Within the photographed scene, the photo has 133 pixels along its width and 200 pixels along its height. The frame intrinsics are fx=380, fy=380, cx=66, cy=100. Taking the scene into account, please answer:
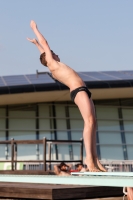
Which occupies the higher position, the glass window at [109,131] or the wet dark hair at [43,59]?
the glass window at [109,131]

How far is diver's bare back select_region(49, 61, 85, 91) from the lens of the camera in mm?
3848

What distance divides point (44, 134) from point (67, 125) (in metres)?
1.49

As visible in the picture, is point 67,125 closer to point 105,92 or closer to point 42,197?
point 105,92

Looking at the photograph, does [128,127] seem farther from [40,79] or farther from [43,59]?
[43,59]

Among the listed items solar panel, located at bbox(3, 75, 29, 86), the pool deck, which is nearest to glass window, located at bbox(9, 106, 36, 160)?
solar panel, located at bbox(3, 75, 29, 86)

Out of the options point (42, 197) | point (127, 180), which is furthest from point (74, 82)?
point (127, 180)

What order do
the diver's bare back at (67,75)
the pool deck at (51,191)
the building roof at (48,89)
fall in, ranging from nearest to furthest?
the pool deck at (51,191) < the diver's bare back at (67,75) < the building roof at (48,89)

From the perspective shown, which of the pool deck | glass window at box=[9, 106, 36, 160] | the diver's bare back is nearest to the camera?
the pool deck

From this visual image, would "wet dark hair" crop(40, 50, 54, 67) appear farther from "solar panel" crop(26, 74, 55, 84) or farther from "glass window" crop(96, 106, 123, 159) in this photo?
"glass window" crop(96, 106, 123, 159)

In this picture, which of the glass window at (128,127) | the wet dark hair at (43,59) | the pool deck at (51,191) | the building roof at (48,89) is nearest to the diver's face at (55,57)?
the wet dark hair at (43,59)

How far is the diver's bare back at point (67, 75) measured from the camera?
3.85m

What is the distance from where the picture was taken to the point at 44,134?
22000 mm

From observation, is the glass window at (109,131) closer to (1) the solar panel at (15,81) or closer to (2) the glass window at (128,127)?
(2) the glass window at (128,127)

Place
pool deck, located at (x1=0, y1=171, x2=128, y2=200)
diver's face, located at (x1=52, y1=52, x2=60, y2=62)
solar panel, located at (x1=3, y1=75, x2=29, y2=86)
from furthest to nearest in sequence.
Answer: solar panel, located at (x1=3, y1=75, x2=29, y2=86) < diver's face, located at (x1=52, y1=52, x2=60, y2=62) < pool deck, located at (x1=0, y1=171, x2=128, y2=200)
